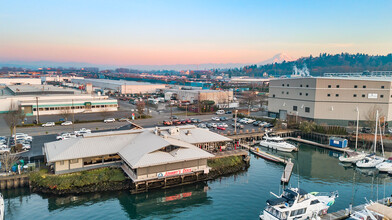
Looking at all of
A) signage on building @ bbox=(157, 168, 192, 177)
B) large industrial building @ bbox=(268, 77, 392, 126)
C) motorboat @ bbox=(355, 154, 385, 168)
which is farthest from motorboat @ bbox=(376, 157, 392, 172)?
signage on building @ bbox=(157, 168, 192, 177)

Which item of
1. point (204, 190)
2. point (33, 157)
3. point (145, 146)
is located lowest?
point (204, 190)

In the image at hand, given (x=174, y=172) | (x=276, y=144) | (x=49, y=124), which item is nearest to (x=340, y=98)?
(x=276, y=144)

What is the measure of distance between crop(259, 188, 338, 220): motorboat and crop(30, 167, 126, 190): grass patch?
985 centimetres

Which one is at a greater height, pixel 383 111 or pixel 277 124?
pixel 383 111

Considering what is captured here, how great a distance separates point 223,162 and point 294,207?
8.30 metres

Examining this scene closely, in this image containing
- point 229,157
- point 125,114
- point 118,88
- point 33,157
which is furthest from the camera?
point 118,88

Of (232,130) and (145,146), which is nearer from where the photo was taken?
(145,146)

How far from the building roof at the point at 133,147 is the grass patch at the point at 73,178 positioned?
116cm

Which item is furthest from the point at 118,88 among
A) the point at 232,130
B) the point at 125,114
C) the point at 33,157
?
the point at 33,157

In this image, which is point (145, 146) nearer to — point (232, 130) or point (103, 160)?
point (103, 160)

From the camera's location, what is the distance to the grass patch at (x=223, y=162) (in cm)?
2143

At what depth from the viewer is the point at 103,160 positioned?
19.6 metres

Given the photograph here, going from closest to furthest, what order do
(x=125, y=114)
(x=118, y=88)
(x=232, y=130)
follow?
(x=232, y=130)
(x=125, y=114)
(x=118, y=88)

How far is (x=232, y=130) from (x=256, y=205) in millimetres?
16926
